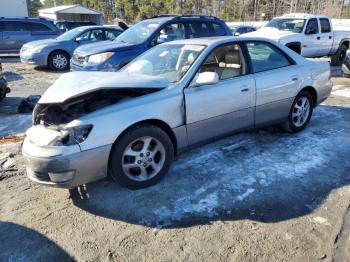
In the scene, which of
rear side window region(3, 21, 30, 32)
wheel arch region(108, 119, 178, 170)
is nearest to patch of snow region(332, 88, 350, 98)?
wheel arch region(108, 119, 178, 170)

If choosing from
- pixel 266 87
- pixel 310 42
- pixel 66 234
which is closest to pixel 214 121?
pixel 266 87

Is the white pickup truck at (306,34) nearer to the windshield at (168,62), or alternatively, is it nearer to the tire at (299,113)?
the tire at (299,113)

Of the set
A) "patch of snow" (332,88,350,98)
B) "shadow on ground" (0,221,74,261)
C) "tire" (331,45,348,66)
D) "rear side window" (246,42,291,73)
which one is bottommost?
"shadow on ground" (0,221,74,261)

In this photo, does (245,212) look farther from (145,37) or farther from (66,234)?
(145,37)

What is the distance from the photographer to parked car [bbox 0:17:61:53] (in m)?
15.4

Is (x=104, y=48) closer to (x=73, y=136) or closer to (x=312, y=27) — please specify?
(x=73, y=136)

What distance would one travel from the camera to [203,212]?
327 cm

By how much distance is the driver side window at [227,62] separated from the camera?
14.2 feet

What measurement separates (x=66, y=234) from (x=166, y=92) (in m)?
1.75

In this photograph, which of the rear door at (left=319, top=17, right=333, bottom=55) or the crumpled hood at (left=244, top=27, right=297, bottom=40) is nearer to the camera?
the crumpled hood at (left=244, top=27, right=297, bottom=40)

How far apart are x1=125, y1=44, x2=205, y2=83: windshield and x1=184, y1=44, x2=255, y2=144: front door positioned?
0.21 m

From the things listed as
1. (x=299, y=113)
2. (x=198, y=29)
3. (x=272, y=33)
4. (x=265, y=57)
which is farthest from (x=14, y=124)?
(x=272, y=33)

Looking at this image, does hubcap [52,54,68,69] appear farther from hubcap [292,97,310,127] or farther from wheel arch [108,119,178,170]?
wheel arch [108,119,178,170]

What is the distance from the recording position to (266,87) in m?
4.59
